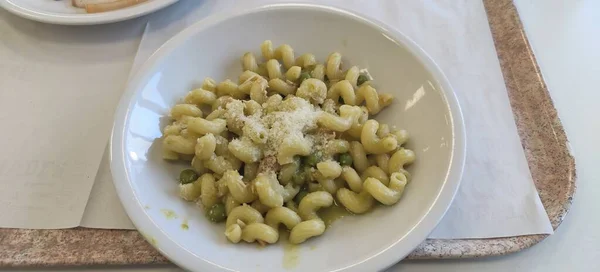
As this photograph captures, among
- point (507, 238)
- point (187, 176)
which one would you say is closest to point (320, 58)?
point (187, 176)

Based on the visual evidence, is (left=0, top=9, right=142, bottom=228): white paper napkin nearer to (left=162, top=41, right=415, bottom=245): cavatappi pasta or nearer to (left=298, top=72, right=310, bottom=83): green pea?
(left=162, top=41, right=415, bottom=245): cavatappi pasta

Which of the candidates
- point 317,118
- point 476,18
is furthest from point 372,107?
point 476,18

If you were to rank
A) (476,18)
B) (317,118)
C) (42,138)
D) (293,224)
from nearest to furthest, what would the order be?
(293,224) → (317,118) → (42,138) → (476,18)

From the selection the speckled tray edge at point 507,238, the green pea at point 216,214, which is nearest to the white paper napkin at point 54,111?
the speckled tray edge at point 507,238

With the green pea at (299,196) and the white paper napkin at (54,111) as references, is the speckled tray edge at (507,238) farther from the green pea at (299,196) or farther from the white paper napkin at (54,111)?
the green pea at (299,196)

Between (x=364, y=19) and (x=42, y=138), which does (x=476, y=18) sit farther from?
(x=42, y=138)

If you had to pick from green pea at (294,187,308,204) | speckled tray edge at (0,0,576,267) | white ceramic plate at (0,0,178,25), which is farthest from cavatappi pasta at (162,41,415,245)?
white ceramic plate at (0,0,178,25)
